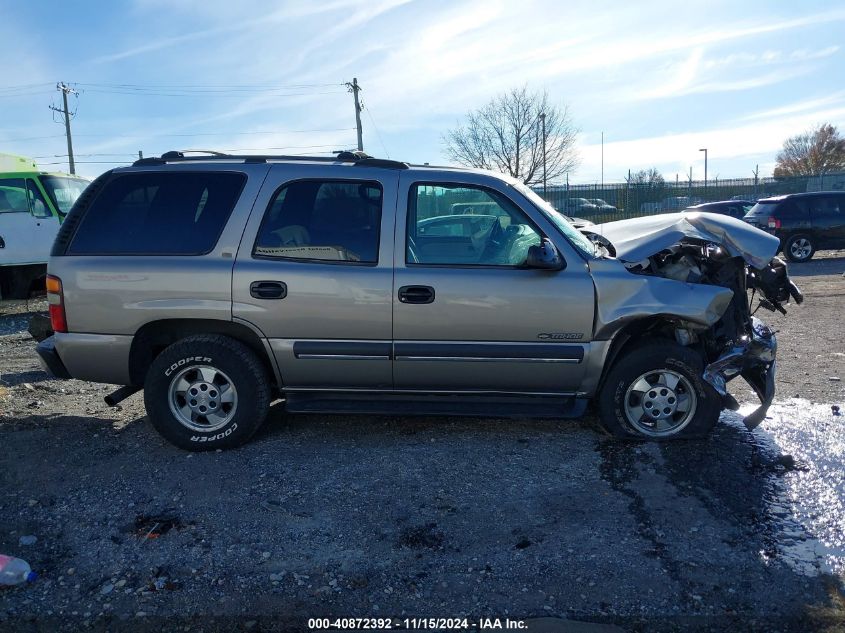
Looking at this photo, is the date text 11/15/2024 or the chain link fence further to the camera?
the chain link fence

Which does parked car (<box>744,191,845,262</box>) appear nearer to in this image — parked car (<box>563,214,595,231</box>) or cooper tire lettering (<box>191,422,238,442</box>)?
parked car (<box>563,214,595,231</box>)

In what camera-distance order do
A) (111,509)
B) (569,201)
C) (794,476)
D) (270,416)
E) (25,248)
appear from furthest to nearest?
(569,201) < (25,248) < (270,416) < (794,476) < (111,509)

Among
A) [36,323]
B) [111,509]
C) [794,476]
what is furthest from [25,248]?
[794,476]

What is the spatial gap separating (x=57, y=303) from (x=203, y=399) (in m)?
1.19

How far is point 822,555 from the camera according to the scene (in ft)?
10.5

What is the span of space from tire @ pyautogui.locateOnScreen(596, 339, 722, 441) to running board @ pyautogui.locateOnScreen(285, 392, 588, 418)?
→ 0.83 ft

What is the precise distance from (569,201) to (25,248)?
2204cm

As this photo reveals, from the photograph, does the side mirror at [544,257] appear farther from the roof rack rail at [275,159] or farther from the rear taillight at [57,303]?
the rear taillight at [57,303]

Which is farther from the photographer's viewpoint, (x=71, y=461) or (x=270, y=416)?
(x=270, y=416)

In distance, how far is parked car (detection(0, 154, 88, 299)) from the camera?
10993 millimetres

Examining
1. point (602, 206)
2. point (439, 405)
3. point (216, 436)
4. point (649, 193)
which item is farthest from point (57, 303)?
point (649, 193)

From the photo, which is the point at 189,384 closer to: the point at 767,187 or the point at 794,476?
the point at 794,476

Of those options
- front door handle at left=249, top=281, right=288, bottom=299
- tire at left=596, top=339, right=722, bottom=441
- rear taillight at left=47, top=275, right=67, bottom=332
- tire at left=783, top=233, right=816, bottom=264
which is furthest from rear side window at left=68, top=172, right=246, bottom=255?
tire at left=783, top=233, right=816, bottom=264

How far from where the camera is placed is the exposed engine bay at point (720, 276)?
4.41 metres
